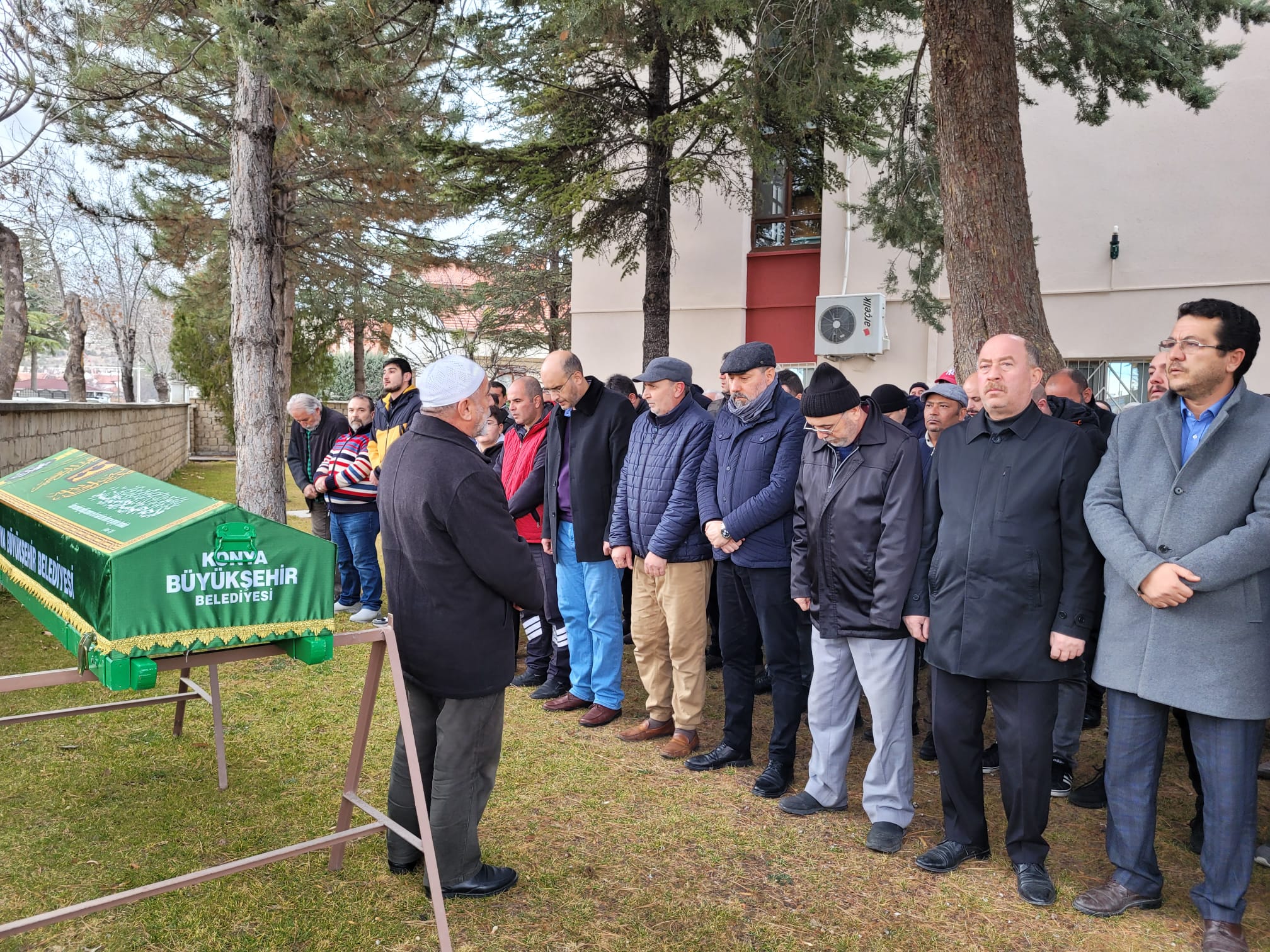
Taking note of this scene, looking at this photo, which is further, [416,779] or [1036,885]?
[1036,885]

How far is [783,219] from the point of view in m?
16.0

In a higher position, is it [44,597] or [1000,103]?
[1000,103]

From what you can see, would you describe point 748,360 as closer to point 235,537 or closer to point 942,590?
point 942,590

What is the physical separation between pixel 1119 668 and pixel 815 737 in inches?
56.6

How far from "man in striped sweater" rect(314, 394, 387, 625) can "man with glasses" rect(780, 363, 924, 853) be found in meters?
4.54

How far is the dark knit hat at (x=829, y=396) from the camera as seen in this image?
13.2ft

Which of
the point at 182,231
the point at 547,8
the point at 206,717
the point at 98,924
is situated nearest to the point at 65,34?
the point at 182,231

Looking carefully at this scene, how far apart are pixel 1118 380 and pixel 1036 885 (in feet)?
40.4

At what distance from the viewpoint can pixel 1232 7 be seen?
774 centimetres

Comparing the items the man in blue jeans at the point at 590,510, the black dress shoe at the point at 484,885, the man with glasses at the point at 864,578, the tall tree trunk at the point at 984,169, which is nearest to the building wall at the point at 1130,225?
the tall tree trunk at the point at 984,169

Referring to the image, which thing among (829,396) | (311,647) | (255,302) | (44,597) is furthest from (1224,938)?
(255,302)

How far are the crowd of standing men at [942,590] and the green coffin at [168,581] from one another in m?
0.57

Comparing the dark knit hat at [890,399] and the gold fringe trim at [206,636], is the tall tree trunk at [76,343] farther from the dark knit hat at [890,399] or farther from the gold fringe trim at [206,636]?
the gold fringe trim at [206,636]

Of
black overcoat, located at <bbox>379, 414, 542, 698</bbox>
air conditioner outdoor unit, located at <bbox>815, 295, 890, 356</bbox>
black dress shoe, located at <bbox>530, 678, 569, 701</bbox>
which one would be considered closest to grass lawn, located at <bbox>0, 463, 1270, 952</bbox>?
black dress shoe, located at <bbox>530, 678, 569, 701</bbox>
